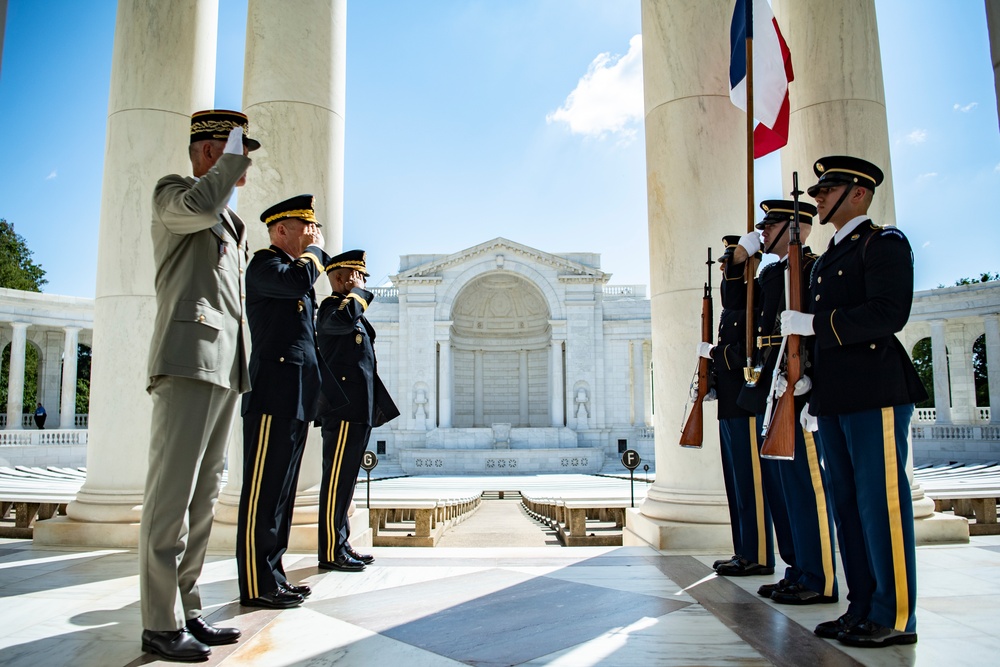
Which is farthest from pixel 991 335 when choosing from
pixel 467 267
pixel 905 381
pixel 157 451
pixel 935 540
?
pixel 157 451

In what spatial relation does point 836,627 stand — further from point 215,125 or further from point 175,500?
point 215,125

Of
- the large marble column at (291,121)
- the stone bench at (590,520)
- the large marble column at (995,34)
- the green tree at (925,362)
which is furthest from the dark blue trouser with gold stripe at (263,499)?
the green tree at (925,362)

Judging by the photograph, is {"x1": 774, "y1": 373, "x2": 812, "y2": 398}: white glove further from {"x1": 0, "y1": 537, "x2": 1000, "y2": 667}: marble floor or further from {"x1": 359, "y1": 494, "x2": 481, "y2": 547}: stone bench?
{"x1": 359, "y1": 494, "x2": 481, "y2": 547}: stone bench

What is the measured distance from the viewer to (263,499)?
5.42 meters

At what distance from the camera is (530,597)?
5512 mm

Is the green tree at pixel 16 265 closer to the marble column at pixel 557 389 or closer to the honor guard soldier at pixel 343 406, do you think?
the marble column at pixel 557 389

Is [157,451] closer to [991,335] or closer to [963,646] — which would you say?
[963,646]

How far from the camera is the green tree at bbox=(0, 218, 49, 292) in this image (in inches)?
2178

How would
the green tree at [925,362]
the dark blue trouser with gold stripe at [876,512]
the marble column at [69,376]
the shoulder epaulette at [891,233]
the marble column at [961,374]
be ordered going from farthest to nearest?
the green tree at [925,362]
the marble column at [69,376]
the marble column at [961,374]
the shoulder epaulette at [891,233]
the dark blue trouser with gold stripe at [876,512]

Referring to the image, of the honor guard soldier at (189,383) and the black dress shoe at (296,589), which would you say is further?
the black dress shoe at (296,589)

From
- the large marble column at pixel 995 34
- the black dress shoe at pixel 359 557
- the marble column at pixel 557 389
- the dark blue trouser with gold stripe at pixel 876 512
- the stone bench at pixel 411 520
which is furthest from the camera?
the marble column at pixel 557 389

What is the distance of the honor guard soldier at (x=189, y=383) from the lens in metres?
4.19

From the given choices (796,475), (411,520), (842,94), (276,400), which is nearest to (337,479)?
(276,400)

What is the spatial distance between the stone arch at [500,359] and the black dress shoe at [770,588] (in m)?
43.0
